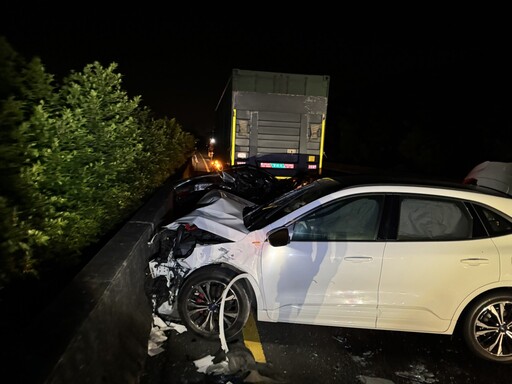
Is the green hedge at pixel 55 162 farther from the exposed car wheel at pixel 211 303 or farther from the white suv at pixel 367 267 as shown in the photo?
the exposed car wheel at pixel 211 303

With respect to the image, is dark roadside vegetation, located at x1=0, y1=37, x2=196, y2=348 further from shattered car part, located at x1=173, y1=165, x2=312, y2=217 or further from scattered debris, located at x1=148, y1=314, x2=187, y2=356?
shattered car part, located at x1=173, y1=165, x2=312, y2=217

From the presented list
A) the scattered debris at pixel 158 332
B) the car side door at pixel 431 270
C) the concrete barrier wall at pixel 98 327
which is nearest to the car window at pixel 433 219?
the car side door at pixel 431 270

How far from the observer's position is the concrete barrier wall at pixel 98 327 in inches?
81.5

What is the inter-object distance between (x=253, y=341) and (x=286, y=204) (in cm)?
148

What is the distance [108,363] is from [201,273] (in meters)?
1.34

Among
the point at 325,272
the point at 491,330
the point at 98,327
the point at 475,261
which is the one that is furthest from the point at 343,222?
the point at 98,327

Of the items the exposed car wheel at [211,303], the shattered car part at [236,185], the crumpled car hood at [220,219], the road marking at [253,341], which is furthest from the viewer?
the shattered car part at [236,185]

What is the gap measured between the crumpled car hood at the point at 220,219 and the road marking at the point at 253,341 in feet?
3.28

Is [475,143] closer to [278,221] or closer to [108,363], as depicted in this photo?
[278,221]

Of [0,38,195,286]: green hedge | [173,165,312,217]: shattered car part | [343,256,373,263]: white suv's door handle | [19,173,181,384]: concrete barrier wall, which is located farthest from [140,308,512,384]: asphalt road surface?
[173,165,312,217]: shattered car part

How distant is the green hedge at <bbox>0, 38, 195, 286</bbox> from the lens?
9.35 ft

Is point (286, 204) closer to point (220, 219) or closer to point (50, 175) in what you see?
point (220, 219)

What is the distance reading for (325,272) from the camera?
12.4 feet

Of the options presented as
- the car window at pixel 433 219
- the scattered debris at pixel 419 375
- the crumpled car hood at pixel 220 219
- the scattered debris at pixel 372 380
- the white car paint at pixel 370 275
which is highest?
the car window at pixel 433 219
